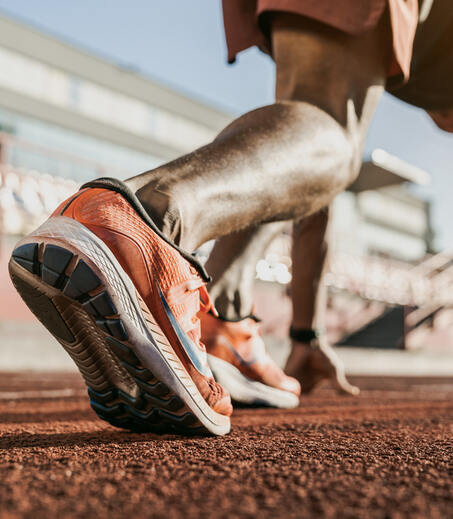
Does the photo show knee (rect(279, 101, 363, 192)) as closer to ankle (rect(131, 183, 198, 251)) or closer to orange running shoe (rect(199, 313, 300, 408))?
ankle (rect(131, 183, 198, 251))

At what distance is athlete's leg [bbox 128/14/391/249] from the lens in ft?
2.17

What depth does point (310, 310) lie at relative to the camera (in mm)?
1521

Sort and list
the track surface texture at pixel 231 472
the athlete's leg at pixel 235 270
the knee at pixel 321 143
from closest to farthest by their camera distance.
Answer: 1. the track surface texture at pixel 231 472
2. the knee at pixel 321 143
3. the athlete's leg at pixel 235 270

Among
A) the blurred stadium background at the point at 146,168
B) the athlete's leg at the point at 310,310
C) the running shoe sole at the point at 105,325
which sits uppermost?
the running shoe sole at the point at 105,325

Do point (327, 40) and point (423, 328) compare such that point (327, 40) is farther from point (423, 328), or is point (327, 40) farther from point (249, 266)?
point (423, 328)

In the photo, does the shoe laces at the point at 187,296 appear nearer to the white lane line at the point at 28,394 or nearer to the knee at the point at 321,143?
the knee at the point at 321,143

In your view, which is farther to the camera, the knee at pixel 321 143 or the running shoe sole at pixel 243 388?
the running shoe sole at pixel 243 388

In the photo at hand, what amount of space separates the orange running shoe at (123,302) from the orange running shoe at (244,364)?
0.92ft

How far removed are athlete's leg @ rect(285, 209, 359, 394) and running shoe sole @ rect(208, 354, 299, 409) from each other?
0.47 metres

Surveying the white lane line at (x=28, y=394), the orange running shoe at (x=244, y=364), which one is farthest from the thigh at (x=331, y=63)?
the white lane line at (x=28, y=394)

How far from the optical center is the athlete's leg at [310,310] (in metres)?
1.49

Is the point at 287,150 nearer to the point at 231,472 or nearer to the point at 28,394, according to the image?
the point at 231,472

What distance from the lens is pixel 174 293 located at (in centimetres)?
64

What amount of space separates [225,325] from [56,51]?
17102 millimetres
